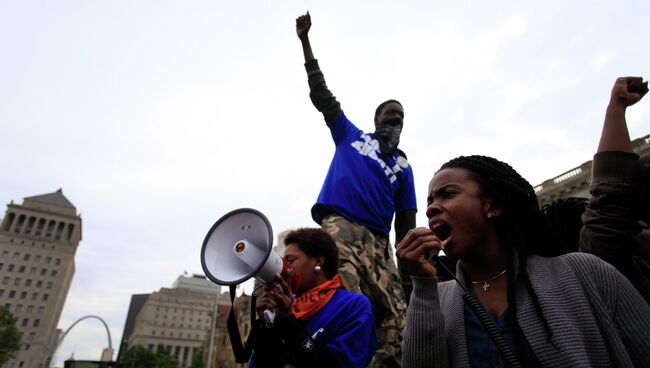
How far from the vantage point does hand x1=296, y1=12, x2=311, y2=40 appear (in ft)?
14.4

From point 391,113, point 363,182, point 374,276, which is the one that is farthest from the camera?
point 391,113

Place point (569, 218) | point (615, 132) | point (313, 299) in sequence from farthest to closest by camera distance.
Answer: point (313, 299)
point (569, 218)
point (615, 132)

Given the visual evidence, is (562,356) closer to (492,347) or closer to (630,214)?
(492,347)

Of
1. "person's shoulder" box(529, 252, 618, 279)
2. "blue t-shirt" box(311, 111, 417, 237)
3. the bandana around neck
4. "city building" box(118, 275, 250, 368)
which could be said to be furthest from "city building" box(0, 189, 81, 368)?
"person's shoulder" box(529, 252, 618, 279)

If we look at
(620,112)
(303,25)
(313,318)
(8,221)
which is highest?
(8,221)

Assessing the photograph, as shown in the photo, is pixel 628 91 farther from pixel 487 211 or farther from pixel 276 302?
pixel 276 302

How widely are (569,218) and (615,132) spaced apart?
0.65 metres

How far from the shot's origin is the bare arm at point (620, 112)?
181 cm

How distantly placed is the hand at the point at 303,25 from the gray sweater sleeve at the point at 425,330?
3507 millimetres

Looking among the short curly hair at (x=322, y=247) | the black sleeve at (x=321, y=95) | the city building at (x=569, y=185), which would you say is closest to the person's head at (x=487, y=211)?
the short curly hair at (x=322, y=247)

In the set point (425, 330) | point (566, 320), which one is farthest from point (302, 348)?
point (566, 320)

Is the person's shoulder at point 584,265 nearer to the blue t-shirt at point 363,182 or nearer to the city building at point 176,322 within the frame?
the blue t-shirt at point 363,182

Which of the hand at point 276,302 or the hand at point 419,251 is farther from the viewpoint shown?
the hand at point 276,302

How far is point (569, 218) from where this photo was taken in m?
2.30
